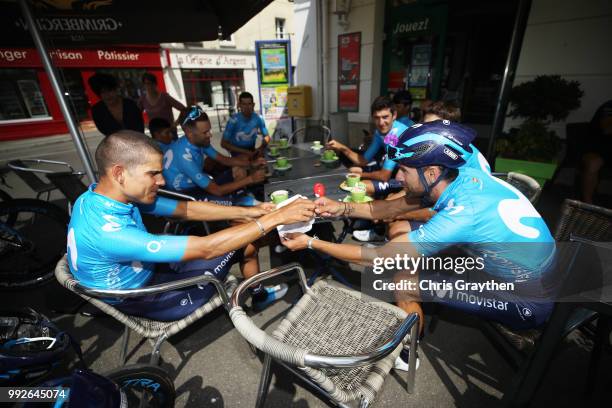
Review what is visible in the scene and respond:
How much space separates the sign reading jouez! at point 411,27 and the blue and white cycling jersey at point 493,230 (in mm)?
6850

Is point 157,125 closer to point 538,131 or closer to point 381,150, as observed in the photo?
point 381,150

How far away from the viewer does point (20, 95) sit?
45.2 feet

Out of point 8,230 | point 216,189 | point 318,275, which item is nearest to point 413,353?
point 318,275

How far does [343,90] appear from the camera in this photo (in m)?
8.67

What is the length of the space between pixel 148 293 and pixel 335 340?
116cm

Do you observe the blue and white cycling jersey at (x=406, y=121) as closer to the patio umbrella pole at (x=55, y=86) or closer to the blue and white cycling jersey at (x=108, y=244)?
the blue and white cycling jersey at (x=108, y=244)

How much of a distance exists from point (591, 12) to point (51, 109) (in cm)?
2062

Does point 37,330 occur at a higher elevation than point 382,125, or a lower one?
lower

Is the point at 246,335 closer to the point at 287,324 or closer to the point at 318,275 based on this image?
the point at 287,324

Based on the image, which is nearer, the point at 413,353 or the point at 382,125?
the point at 413,353

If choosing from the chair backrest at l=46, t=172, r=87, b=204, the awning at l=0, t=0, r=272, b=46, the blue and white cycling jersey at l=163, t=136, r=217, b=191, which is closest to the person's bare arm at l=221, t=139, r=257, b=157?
the blue and white cycling jersey at l=163, t=136, r=217, b=191

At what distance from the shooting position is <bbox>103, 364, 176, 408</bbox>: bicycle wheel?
145 centimetres

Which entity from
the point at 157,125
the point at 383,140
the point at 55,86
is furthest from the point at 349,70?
the point at 55,86

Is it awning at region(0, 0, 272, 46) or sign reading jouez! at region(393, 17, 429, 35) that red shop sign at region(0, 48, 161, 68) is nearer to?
awning at region(0, 0, 272, 46)
